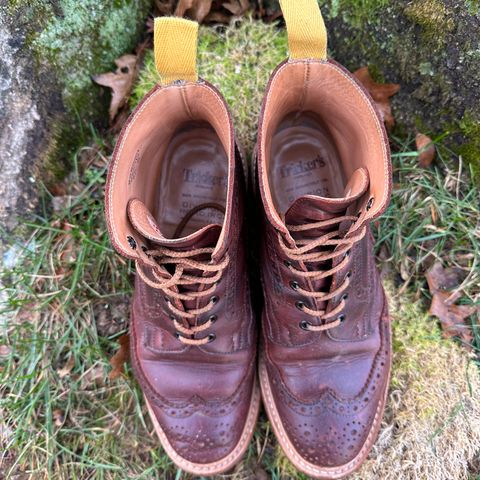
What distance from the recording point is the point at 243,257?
1.94 metres

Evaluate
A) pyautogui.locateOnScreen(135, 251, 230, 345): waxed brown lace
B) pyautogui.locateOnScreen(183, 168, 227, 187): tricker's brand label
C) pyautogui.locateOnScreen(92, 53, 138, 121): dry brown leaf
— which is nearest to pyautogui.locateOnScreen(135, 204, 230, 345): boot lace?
pyautogui.locateOnScreen(135, 251, 230, 345): waxed brown lace

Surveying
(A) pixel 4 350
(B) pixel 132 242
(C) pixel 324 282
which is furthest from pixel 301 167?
(A) pixel 4 350

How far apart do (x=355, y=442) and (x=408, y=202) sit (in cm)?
103

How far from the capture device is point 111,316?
2.24 meters

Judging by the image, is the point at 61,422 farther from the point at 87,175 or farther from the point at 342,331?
the point at 342,331

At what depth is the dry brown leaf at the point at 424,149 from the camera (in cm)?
217

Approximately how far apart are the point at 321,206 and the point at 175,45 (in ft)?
2.39

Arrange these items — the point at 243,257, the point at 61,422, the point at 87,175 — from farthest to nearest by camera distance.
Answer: the point at 87,175, the point at 61,422, the point at 243,257

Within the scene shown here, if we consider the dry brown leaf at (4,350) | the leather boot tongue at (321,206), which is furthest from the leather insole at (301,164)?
the dry brown leaf at (4,350)

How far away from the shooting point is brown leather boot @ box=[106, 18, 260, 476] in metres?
1.68

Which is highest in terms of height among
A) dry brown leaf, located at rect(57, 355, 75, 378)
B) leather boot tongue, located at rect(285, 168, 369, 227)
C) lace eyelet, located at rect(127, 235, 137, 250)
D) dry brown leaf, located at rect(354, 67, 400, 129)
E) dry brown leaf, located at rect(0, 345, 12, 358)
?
dry brown leaf, located at rect(354, 67, 400, 129)

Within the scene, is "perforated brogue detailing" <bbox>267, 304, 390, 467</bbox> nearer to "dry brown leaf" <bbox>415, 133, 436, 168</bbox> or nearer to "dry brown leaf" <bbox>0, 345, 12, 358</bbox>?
"dry brown leaf" <bbox>415, 133, 436, 168</bbox>

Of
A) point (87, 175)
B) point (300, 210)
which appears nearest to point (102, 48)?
point (87, 175)

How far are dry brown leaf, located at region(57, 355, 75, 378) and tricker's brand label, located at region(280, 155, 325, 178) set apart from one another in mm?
1226
